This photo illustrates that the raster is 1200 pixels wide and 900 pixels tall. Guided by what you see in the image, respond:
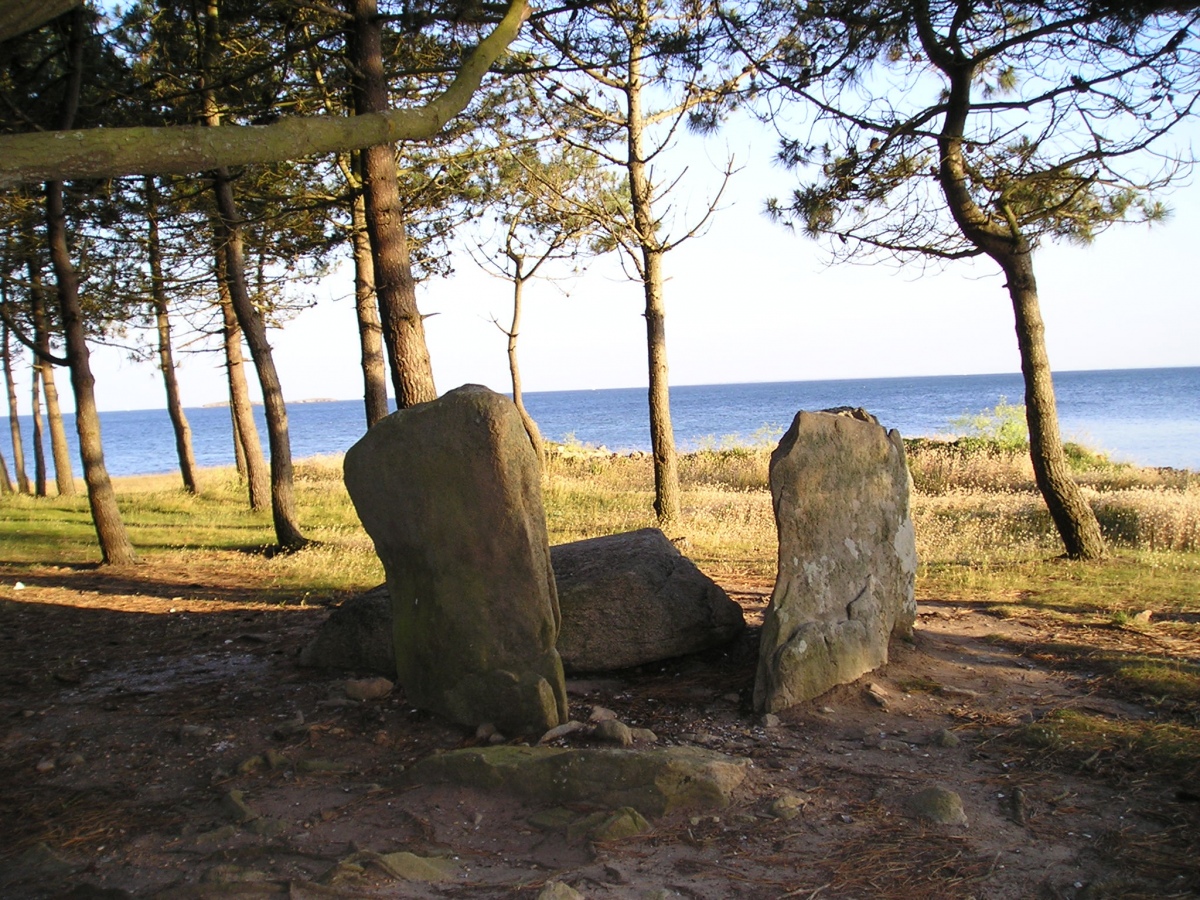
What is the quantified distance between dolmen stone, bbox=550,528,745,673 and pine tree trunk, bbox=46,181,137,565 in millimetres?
6779

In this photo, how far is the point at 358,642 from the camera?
5.95 metres

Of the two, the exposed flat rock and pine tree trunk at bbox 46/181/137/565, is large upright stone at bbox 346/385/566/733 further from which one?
pine tree trunk at bbox 46/181/137/565

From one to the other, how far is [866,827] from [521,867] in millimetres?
1382

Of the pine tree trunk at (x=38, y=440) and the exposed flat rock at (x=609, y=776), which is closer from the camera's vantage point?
the exposed flat rock at (x=609, y=776)

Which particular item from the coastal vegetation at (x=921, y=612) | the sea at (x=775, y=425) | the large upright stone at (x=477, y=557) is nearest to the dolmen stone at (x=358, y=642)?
the coastal vegetation at (x=921, y=612)

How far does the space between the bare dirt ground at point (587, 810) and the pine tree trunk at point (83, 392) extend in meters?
4.46

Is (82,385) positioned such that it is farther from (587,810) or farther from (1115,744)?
(1115,744)

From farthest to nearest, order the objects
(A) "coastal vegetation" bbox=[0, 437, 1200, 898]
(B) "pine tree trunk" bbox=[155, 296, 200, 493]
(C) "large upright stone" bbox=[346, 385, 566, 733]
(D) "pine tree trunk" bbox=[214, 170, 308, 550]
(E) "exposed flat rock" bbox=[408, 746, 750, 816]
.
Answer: (B) "pine tree trunk" bbox=[155, 296, 200, 493]
(D) "pine tree trunk" bbox=[214, 170, 308, 550]
(C) "large upright stone" bbox=[346, 385, 566, 733]
(A) "coastal vegetation" bbox=[0, 437, 1200, 898]
(E) "exposed flat rock" bbox=[408, 746, 750, 816]

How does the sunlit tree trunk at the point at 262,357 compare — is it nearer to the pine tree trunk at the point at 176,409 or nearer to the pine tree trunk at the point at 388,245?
the pine tree trunk at the point at 388,245

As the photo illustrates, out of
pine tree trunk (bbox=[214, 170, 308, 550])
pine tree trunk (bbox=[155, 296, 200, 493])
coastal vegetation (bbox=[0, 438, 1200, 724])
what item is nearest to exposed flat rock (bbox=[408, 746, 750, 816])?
coastal vegetation (bbox=[0, 438, 1200, 724])

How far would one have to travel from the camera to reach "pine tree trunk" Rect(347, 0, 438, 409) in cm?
819

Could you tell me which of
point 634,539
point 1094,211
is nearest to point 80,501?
point 634,539

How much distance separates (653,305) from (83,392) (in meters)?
6.85

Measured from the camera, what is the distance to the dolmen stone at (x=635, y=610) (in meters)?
5.76
